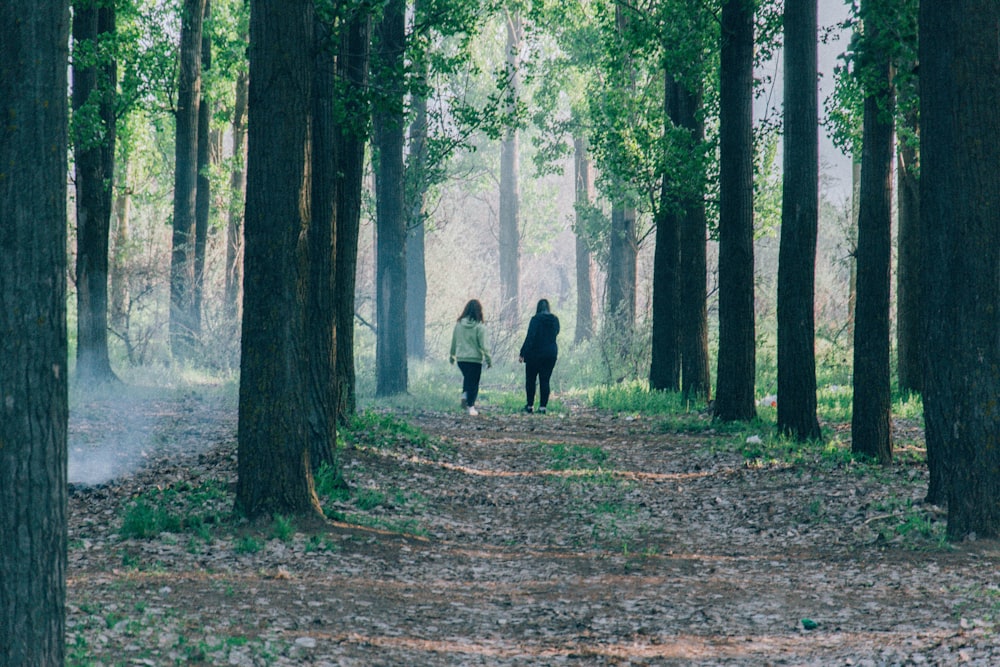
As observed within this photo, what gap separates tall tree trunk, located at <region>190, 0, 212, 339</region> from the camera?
24812mm

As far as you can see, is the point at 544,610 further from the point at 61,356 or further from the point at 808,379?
the point at 808,379

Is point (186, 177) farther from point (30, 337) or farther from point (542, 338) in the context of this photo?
point (30, 337)

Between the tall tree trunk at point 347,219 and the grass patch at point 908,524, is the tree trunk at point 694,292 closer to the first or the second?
the tall tree trunk at point 347,219

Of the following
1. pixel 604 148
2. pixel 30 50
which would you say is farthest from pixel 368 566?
pixel 604 148

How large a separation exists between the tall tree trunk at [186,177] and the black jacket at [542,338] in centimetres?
976

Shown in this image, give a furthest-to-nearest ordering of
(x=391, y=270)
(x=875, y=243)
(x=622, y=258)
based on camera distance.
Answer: (x=622, y=258) < (x=391, y=270) < (x=875, y=243)

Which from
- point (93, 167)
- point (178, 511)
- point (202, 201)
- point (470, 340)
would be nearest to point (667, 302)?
point (470, 340)

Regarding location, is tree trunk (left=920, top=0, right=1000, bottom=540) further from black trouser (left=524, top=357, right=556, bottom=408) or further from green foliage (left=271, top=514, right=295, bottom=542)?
black trouser (left=524, top=357, right=556, bottom=408)

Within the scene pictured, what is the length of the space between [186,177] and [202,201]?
321 cm

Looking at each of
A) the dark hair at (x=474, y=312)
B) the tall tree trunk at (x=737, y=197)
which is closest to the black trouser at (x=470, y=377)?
the dark hair at (x=474, y=312)

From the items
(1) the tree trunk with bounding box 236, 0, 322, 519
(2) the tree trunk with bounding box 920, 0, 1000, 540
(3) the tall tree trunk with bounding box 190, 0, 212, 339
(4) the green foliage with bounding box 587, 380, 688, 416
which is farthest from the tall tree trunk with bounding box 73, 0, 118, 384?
(2) the tree trunk with bounding box 920, 0, 1000, 540

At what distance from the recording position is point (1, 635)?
4141 mm

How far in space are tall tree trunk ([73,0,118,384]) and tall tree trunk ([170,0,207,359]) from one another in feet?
11.9

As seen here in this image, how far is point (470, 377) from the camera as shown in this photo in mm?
19094
